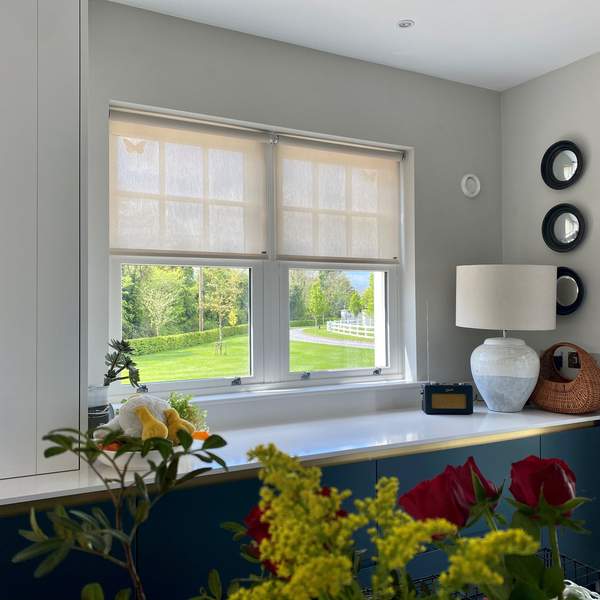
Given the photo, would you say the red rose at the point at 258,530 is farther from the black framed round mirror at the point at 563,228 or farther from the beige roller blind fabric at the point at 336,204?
the black framed round mirror at the point at 563,228

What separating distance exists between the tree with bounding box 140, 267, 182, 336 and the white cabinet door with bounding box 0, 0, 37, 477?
0.82m

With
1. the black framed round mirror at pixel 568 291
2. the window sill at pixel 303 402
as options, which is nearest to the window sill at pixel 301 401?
the window sill at pixel 303 402

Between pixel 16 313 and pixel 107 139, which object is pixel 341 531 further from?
pixel 107 139

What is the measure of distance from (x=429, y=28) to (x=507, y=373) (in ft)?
5.28

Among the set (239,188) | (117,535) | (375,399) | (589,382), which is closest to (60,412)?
(117,535)

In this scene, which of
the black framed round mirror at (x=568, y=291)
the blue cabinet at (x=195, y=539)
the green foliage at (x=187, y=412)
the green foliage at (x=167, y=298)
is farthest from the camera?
the black framed round mirror at (x=568, y=291)

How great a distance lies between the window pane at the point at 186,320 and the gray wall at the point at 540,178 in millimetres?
1597

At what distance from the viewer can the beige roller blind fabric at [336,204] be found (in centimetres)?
275

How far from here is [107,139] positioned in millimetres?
2295

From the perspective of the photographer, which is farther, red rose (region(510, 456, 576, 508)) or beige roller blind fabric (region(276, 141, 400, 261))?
beige roller blind fabric (region(276, 141, 400, 261))

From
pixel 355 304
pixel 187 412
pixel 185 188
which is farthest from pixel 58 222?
pixel 355 304

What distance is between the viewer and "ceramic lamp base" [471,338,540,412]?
8.75 feet

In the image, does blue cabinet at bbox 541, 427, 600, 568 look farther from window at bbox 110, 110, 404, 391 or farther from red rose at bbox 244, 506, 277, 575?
red rose at bbox 244, 506, 277, 575

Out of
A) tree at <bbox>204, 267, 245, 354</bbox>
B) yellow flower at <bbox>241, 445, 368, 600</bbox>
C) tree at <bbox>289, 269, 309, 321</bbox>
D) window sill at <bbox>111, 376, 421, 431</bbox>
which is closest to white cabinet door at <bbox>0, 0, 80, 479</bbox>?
window sill at <bbox>111, 376, 421, 431</bbox>
